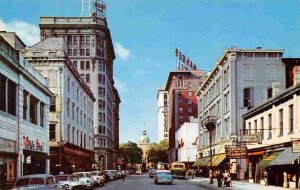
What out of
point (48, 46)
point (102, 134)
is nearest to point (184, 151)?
point (102, 134)

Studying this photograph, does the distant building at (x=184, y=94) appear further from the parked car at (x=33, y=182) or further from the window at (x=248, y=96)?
the parked car at (x=33, y=182)

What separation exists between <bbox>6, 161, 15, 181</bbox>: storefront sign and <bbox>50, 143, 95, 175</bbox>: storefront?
17.4 metres

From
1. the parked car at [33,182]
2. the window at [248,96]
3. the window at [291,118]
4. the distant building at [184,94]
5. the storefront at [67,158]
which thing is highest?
the distant building at [184,94]

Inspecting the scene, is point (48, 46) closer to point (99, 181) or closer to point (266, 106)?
point (99, 181)

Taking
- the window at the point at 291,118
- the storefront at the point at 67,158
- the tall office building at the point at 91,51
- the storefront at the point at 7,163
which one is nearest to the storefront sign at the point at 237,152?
the window at the point at 291,118

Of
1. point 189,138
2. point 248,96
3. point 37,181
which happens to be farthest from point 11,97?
point 189,138

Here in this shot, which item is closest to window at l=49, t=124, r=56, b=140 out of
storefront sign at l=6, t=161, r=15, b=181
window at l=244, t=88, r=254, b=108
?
window at l=244, t=88, r=254, b=108

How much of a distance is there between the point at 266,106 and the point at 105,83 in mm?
79560

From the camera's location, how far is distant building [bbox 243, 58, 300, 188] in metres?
40.8

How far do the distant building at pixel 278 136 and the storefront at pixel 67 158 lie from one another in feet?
70.9

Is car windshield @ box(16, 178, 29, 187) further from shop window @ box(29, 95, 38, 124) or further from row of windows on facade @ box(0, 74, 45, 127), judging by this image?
shop window @ box(29, 95, 38, 124)

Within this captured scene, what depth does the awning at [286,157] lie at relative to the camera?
123 ft

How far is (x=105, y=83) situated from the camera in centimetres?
12606

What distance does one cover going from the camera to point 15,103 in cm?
3891
